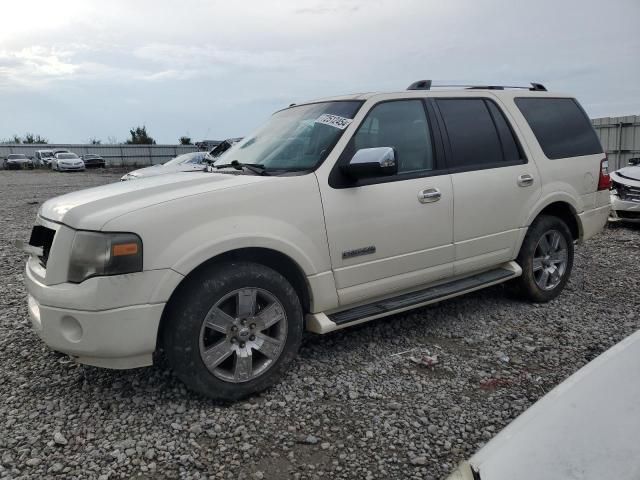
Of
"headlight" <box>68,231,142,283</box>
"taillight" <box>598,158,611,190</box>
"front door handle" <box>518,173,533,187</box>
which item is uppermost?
"headlight" <box>68,231,142,283</box>

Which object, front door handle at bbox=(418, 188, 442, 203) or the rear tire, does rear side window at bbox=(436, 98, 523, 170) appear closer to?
front door handle at bbox=(418, 188, 442, 203)

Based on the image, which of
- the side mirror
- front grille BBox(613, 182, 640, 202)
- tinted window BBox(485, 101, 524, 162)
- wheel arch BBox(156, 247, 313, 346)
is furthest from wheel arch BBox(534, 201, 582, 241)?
front grille BBox(613, 182, 640, 202)

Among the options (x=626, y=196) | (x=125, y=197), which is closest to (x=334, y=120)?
(x=125, y=197)

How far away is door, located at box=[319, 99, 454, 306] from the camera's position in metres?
3.47

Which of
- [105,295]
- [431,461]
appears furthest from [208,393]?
[431,461]

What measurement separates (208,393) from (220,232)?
92cm

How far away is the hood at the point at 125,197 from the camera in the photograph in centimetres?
288

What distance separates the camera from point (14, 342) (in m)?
4.11

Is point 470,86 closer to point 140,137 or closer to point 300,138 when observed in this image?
point 300,138

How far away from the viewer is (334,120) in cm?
374

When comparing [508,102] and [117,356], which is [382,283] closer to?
[117,356]

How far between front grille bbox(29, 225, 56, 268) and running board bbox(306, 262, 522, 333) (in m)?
1.61

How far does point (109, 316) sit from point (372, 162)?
174 cm

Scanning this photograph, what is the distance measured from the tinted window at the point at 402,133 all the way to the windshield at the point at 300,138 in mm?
152
